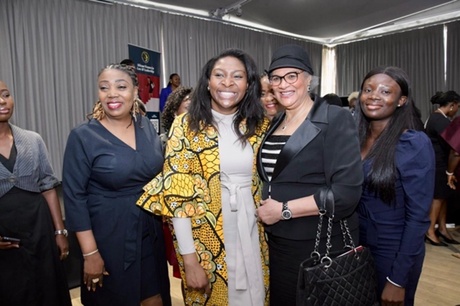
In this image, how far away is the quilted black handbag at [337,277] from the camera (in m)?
1.27

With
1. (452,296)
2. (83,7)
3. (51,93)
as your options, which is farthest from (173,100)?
(83,7)

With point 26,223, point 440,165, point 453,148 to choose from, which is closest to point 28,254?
point 26,223

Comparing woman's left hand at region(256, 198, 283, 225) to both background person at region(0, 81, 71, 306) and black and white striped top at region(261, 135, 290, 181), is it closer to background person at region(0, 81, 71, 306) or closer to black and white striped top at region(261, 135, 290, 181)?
black and white striped top at region(261, 135, 290, 181)

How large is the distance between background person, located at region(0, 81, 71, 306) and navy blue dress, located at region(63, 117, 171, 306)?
37 centimetres

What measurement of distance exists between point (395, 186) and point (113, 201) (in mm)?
1250

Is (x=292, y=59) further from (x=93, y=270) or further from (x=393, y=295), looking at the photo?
(x=93, y=270)

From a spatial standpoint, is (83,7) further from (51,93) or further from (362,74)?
(362,74)

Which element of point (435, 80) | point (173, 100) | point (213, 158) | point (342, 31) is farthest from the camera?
point (342, 31)

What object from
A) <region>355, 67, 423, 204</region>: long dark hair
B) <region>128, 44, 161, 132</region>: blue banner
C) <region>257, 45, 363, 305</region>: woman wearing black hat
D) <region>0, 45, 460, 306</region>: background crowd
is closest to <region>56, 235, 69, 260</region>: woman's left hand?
<region>0, 45, 460, 306</region>: background crowd

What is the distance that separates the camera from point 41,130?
5375mm

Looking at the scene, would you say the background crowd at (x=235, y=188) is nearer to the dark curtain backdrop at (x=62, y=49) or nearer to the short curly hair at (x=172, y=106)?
the short curly hair at (x=172, y=106)

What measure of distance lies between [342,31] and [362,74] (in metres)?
1.18

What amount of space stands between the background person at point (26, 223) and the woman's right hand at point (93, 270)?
1.47 feet

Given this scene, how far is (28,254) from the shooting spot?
6.26 feet
